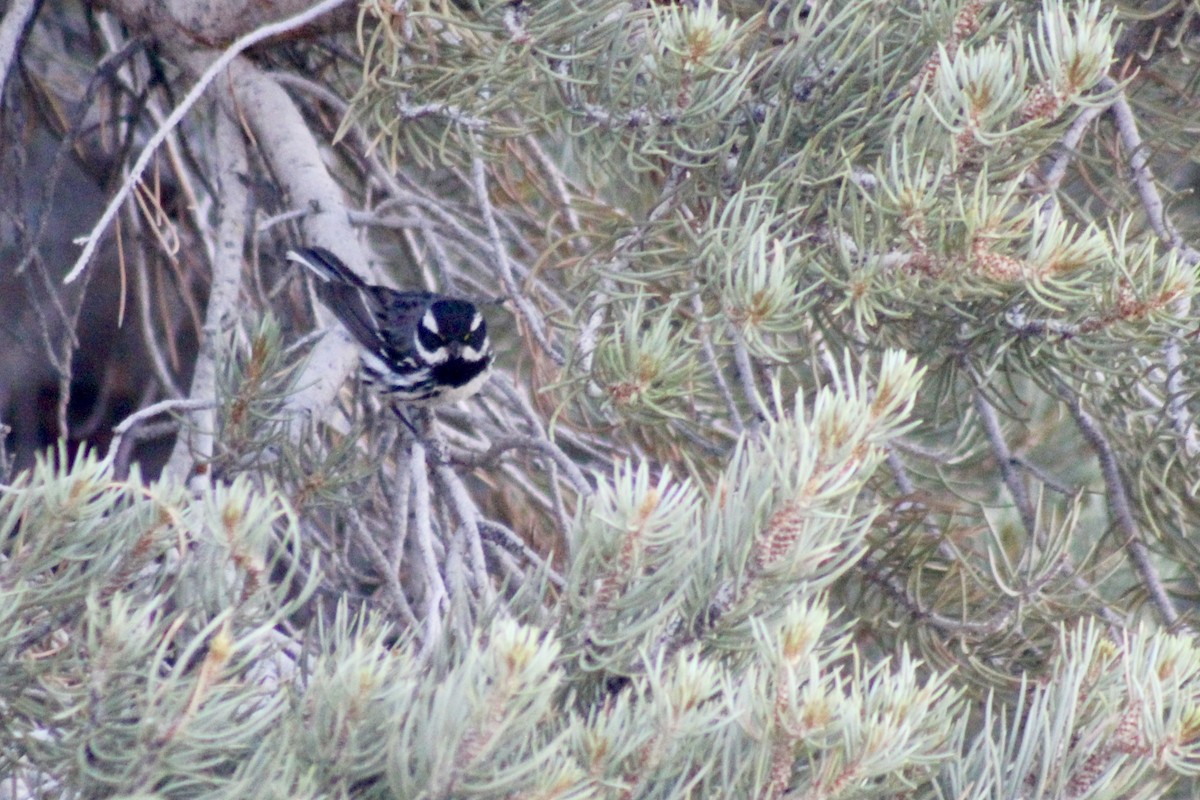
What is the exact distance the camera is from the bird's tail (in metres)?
2.06

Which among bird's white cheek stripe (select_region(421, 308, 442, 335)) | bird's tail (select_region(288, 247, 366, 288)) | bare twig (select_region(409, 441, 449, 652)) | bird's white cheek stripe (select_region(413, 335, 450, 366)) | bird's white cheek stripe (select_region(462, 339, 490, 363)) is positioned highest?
bird's tail (select_region(288, 247, 366, 288))

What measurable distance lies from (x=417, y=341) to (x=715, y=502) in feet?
6.39

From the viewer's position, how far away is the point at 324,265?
2.13 m

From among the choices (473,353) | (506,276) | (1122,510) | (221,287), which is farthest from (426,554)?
(473,353)

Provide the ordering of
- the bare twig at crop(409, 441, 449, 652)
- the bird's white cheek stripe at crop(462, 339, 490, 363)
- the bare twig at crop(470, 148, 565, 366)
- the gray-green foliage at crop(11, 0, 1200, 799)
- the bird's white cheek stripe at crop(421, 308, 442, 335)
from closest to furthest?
1. the gray-green foliage at crop(11, 0, 1200, 799)
2. the bare twig at crop(409, 441, 449, 652)
3. the bare twig at crop(470, 148, 565, 366)
4. the bird's white cheek stripe at crop(462, 339, 490, 363)
5. the bird's white cheek stripe at crop(421, 308, 442, 335)

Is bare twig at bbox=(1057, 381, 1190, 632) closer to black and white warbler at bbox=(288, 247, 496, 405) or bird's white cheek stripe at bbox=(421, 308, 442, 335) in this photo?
black and white warbler at bbox=(288, 247, 496, 405)

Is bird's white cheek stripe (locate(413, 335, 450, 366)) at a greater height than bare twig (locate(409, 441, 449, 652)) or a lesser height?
lesser

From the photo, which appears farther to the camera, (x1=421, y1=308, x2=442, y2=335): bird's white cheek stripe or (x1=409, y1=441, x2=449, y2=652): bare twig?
(x1=421, y1=308, x2=442, y2=335): bird's white cheek stripe

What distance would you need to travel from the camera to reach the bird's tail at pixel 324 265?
2.06 m

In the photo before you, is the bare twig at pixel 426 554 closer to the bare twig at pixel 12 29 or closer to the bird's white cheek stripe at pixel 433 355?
the bird's white cheek stripe at pixel 433 355

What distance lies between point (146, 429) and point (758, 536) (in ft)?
4.33

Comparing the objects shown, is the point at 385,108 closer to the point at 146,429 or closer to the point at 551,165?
the point at 551,165

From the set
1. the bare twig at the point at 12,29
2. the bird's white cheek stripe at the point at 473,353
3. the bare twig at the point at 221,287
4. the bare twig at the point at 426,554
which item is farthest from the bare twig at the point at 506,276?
the bare twig at the point at 12,29

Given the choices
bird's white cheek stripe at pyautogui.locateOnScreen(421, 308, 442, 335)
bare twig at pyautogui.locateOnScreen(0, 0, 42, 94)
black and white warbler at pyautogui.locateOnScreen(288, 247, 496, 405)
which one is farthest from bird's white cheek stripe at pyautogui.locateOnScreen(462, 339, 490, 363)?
bare twig at pyautogui.locateOnScreen(0, 0, 42, 94)
